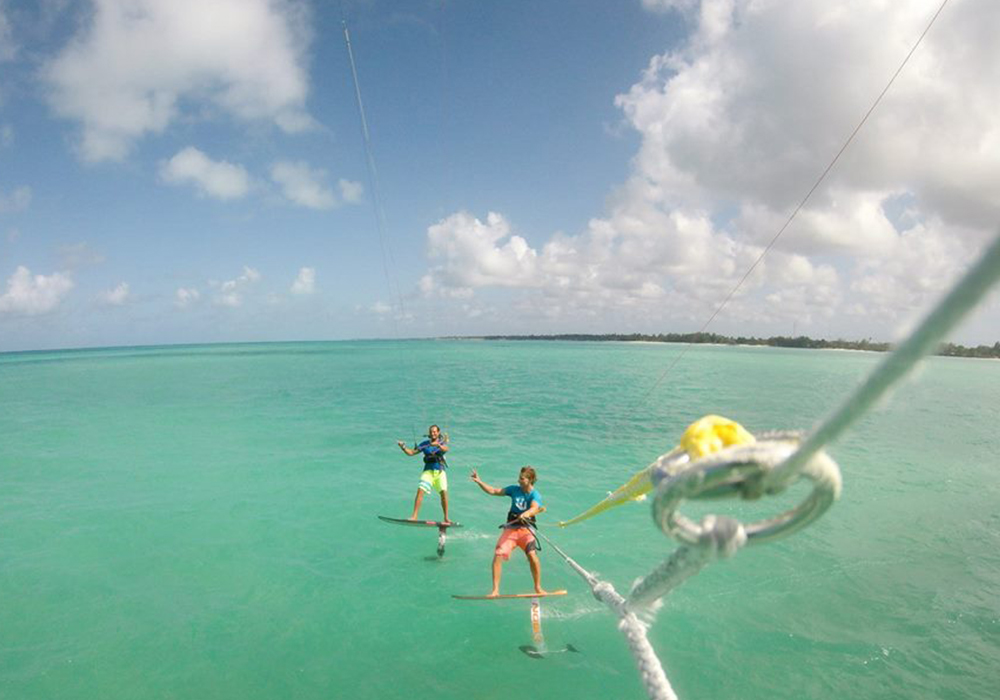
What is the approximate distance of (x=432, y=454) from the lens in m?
14.6

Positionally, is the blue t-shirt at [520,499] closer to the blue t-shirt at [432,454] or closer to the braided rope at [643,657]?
the blue t-shirt at [432,454]

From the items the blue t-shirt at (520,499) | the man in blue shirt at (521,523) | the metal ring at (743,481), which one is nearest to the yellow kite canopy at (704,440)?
the metal ring at (743,481)

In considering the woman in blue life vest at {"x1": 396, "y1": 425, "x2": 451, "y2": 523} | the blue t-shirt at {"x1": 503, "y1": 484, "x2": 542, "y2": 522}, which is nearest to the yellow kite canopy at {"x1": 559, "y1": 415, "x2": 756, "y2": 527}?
the blue t-shirt at {"x1": 503, "y1": 484, "x2": 542, "y2": 522}

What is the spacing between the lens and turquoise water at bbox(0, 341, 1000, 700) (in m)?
9.18

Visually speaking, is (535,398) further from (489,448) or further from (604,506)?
(604,506)

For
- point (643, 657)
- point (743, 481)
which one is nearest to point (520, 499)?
point (643, 657)

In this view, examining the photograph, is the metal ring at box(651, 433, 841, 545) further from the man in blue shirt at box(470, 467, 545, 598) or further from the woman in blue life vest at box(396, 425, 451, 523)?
the woman in blue life vest at box(396, 425, 451, 523)

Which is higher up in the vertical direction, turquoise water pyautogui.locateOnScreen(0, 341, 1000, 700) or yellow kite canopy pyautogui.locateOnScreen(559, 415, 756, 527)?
yellow kite canopy pyautogui.locateOnScreen(559, 415, 756, 527)

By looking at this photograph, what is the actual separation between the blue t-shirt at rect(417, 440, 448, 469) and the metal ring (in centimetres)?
1187

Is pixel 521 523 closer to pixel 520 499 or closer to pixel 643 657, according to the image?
pixel 520 499

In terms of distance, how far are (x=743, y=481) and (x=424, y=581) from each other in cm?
1147

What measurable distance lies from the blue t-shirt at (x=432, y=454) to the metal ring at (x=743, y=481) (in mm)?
11869

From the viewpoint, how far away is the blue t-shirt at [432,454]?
14.5 meters

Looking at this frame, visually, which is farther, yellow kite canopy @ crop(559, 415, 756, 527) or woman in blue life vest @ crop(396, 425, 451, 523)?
woman in blue life vest @ crop(396, 425, 451, 523)
